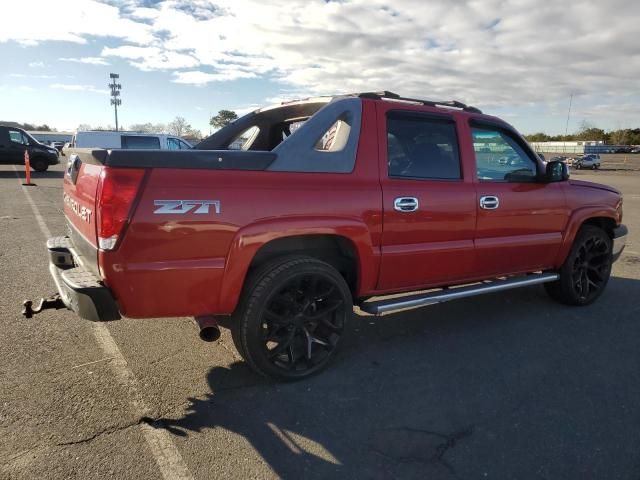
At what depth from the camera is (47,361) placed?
11.4 ft

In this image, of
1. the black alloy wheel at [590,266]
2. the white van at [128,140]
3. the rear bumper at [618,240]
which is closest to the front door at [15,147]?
the white van at [128,140]

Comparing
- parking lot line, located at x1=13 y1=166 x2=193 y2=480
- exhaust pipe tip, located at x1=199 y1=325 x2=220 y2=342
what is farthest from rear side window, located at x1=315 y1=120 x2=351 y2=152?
parking lot line, located at x1=13 y1=166 x2=193 y2=480

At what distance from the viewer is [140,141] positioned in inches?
683

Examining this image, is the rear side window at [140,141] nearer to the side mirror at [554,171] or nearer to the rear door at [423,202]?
the rear door at [423,202]

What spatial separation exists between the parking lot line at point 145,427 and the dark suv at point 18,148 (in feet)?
67.9

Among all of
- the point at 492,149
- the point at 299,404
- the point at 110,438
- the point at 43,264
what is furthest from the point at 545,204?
the point at 43,264

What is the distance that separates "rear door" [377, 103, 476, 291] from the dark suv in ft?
72.4

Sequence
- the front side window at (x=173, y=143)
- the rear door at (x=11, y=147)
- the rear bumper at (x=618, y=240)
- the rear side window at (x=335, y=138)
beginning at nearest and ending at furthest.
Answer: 1. the rear side window at (x=335, y=138)
2. the rear bumper at (x=618, y=240)
3. the front side window at (x=173, y=143)
4. the rear door at (x=11, y=147)

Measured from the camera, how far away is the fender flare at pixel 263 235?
297 centimetres

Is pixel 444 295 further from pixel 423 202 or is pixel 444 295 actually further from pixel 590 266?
pixel 590 266

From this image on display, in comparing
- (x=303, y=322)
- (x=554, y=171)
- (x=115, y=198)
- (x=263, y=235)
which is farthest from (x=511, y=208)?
(x=115, y=198)

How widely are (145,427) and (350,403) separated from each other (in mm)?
1234

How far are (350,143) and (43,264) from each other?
15.0ft

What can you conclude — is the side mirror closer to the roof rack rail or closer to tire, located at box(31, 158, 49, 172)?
the roof rack rail
